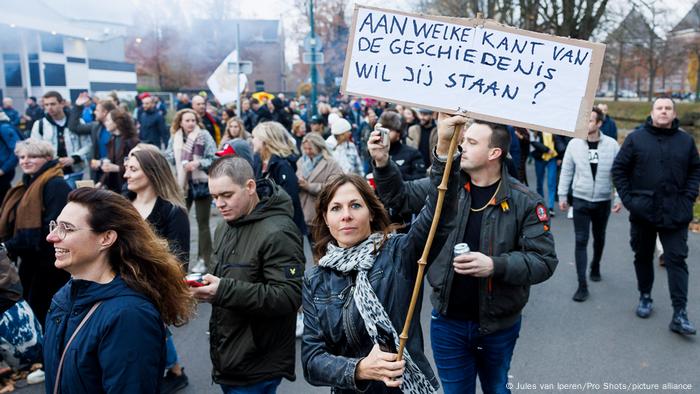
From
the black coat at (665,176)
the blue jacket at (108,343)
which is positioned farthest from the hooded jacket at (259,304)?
the black coat at (665,176)

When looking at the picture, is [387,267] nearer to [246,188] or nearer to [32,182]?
[246,188]

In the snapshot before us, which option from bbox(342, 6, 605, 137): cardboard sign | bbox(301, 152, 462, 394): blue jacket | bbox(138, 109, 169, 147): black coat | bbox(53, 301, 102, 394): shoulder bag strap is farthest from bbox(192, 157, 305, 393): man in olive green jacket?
bbox(138, 109, 169, 147): black coat

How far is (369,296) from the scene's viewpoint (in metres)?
2.15

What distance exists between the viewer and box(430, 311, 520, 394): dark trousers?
10.2 ft

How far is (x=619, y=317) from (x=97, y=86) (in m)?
35.8

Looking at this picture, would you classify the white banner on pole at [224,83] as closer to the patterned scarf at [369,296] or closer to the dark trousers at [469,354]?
the dark trousers at [469,354]

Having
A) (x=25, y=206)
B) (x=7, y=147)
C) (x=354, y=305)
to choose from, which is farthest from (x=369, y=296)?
(x=7, y=147)

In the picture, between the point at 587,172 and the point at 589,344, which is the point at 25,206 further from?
the point at 587,172

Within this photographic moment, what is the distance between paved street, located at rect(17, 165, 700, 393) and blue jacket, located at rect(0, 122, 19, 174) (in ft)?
12.2

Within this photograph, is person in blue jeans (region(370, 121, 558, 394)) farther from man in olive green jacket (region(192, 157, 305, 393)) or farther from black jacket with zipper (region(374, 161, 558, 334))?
man in olive green jacket (region(192, 157, 305, 393))

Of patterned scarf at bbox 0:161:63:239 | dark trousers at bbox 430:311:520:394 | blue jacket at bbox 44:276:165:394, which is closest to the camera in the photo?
blue jacket at bbox 44:276:165:394

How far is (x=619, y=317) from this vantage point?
5.38m

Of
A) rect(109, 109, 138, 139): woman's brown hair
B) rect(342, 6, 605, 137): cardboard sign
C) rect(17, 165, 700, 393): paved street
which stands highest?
rect(342, 6, 605, 137): cardboard sign

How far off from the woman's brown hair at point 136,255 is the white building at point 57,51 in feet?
60.0
